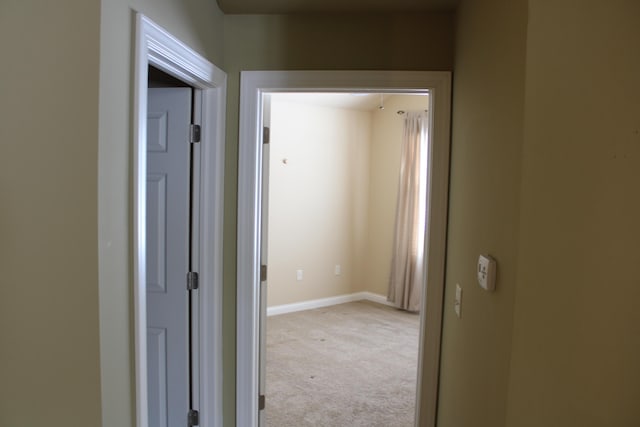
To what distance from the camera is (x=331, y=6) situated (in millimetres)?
1842

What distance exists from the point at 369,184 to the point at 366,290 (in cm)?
140

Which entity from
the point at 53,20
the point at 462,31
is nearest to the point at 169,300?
the point at 53,20

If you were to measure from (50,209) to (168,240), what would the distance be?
0.86 metres

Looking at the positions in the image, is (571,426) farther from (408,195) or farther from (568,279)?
(408,195)

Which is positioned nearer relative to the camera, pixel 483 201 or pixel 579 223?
pixel 579 223

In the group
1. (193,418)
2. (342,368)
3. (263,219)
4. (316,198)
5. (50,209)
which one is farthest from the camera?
(316,198)

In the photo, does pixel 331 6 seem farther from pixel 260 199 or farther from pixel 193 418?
pixel 193 418

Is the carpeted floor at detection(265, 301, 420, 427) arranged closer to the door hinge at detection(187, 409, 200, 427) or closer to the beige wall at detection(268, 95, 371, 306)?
the beige wall at detection(268, 95, 371, 306)

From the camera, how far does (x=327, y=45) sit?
1938 millimetres

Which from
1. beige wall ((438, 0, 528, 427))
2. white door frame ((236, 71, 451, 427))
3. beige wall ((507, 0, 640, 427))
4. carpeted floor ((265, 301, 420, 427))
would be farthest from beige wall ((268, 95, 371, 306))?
beige wall ((507, 0, 640, 427))

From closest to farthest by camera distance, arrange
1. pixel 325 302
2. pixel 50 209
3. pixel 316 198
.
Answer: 1. pixel 50 209
2. pixel 316 198
3. pixel 325 302

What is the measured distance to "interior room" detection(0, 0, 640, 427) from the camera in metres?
0.92

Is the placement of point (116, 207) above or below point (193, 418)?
above

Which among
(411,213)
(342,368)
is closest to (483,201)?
(342,368)
